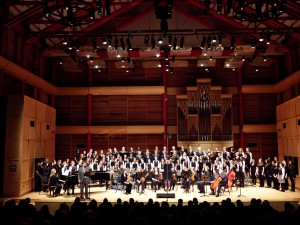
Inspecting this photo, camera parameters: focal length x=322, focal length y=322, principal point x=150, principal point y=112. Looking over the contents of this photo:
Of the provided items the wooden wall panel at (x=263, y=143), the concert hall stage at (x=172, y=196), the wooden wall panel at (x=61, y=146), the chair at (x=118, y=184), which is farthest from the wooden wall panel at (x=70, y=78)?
the wooden wall panel at (x=263, y=143)

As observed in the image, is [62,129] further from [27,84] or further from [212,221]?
[212,221]

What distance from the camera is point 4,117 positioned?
1353 centimetres

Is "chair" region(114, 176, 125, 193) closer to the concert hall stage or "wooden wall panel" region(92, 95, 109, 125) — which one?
the concert hall stage

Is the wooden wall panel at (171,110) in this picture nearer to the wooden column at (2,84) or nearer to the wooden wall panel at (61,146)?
the wooden wall panel at (61,146)

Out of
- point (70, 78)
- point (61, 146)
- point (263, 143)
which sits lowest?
point (61, 146)

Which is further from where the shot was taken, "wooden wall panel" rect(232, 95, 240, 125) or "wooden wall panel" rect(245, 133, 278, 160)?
"wooden wall panel" rect(232, 95, 240, 125)

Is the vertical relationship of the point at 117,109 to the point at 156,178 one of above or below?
above

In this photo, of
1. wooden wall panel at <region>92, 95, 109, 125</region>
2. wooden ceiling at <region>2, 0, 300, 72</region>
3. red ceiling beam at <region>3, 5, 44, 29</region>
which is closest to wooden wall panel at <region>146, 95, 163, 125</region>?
wooden wall panel at <region>92, 95, 109, 125</region>

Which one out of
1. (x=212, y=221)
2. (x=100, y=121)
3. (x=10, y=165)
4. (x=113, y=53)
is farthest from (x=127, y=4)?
(x=212, y=221)

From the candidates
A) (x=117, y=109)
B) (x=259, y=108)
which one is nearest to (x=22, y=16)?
Result: (x=117, y=109)

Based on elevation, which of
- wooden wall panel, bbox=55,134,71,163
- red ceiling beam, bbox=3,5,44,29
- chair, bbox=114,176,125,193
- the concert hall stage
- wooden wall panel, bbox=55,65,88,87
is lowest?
the concert hall stage

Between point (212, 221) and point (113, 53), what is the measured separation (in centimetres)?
1203

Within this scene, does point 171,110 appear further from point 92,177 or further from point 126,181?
point 92,177

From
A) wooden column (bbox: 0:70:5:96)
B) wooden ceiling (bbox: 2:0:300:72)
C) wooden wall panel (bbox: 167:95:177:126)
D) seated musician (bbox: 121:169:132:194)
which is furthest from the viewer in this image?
wooden wall panel (bbox: 167:95:177:126)
